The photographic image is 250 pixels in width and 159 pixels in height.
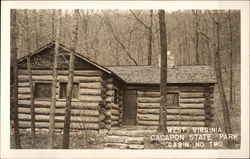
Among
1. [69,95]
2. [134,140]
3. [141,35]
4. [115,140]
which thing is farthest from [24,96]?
[141,35]

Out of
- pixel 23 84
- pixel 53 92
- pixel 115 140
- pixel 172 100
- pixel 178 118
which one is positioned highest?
pixel 23 84

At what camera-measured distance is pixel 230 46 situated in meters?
6.11

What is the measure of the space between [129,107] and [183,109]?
2.40ft

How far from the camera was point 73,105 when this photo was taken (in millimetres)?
6125

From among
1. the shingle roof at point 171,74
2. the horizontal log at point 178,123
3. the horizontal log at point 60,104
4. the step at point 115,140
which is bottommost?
the step at point 115,140

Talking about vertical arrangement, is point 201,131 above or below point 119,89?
below

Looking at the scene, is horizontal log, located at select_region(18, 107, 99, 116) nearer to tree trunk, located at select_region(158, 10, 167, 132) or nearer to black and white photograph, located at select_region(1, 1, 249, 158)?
black and white photograph, located at select_region(1, 1, 249, 158)

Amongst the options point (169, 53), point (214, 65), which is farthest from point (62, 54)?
point (214, 65)

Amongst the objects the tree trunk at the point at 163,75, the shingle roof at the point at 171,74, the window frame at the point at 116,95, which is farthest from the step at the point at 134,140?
the shingle roof at the point at 171,74

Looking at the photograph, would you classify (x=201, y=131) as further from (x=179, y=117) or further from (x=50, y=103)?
(x=50, y=103)

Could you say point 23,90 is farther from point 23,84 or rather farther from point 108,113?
point 108,113

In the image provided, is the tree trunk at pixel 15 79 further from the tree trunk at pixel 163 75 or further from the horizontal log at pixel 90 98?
the tree trunk at pixel 163 75

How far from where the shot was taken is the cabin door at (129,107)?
618cm

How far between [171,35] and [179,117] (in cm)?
110
